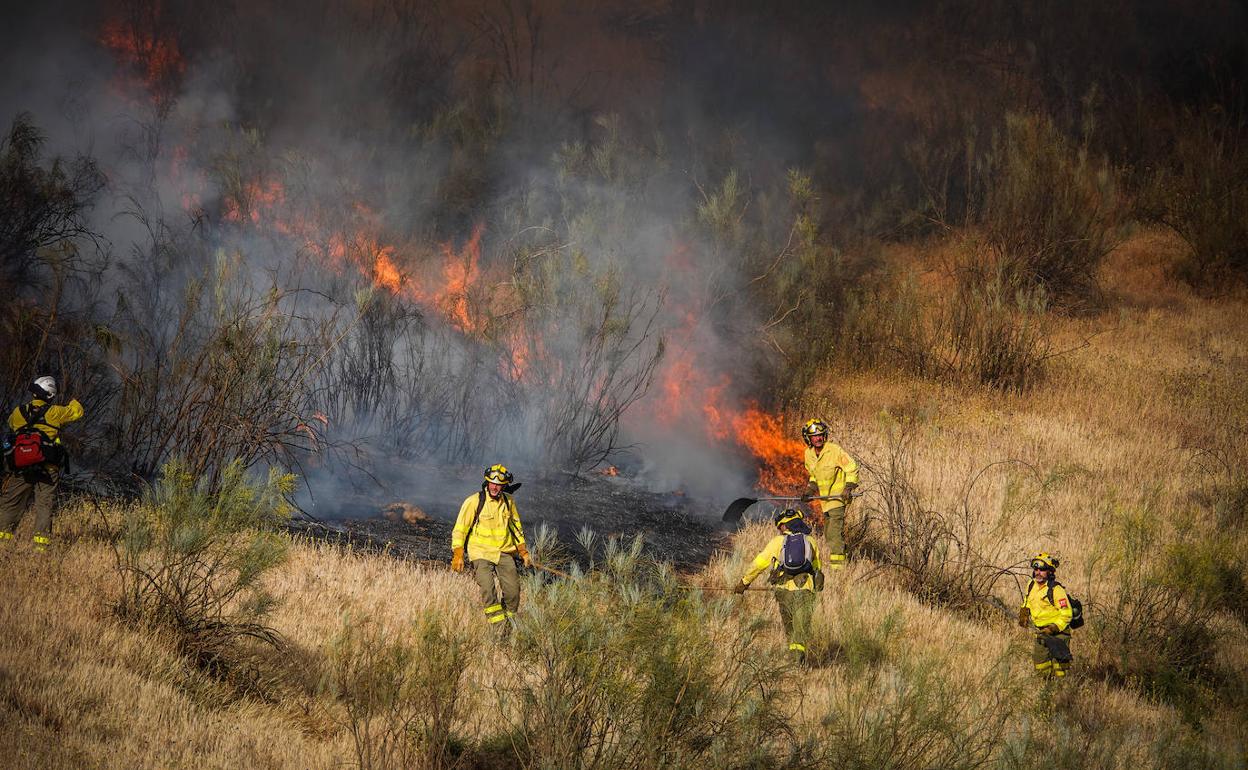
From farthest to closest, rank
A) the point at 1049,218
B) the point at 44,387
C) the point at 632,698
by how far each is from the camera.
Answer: the point at 1049,218 → the point at 44,387 → the point at 632,698

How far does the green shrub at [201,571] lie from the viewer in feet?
20.3

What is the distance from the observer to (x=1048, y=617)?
7504 millimetres

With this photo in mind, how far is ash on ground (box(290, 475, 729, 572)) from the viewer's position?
9.88m

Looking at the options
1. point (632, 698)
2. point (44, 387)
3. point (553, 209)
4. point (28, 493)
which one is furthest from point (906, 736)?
point (553, 209)

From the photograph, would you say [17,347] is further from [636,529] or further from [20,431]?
[636,529]

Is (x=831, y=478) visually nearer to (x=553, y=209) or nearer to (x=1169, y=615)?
(x=1169, y=615)

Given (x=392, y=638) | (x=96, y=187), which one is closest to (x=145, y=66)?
(x=96, y=187)

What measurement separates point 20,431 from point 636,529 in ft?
20.3

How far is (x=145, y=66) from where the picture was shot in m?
21.0

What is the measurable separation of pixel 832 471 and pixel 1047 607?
8.94 ft

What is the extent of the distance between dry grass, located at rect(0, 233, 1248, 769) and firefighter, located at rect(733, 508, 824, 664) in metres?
0.24

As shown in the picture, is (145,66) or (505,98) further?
(505,98)

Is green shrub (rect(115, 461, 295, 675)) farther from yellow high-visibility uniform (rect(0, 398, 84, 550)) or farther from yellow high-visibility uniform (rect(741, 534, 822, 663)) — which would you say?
yellow high-visibility uniform (rect(741, 534, 822, 663))

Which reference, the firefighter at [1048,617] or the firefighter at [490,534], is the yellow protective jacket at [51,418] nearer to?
the firefighter at [490,534]
